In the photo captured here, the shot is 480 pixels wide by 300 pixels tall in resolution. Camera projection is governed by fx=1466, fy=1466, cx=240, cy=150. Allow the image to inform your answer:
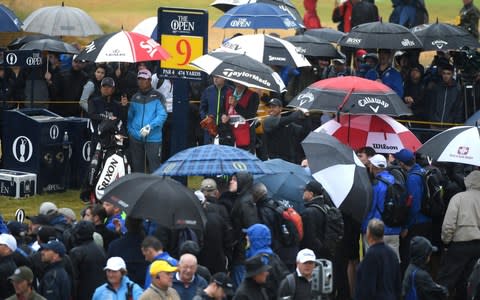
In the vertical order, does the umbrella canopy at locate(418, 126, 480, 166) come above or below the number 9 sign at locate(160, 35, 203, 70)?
below

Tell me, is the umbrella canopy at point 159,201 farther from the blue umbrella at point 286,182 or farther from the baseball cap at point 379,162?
the baseball cap at point 379,162

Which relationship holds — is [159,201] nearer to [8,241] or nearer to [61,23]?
[8,241]

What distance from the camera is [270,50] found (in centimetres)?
2205

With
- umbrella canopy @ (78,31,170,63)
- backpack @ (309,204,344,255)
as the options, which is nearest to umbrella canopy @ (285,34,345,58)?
umbrella canopy @ (78,31,170,63)

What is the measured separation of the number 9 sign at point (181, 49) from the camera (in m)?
17.4

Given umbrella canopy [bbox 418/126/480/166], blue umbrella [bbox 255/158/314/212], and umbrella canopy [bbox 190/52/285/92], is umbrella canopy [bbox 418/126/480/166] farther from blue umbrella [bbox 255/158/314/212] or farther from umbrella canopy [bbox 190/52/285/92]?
umbrella canopy [bbox 190/52/285/92]

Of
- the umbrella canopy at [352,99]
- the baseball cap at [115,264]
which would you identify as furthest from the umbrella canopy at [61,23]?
the baseball cap at [115,264]

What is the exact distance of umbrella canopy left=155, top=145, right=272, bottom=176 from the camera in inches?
622

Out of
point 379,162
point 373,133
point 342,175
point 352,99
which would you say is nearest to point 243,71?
point 352,99

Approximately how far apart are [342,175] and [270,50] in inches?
240

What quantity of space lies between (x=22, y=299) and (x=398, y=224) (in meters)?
5.26

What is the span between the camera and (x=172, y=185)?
1461 centimetres

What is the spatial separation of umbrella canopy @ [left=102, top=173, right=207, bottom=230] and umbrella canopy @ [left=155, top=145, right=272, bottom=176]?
3.41ft

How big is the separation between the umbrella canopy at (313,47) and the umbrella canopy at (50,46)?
382 centimetres
